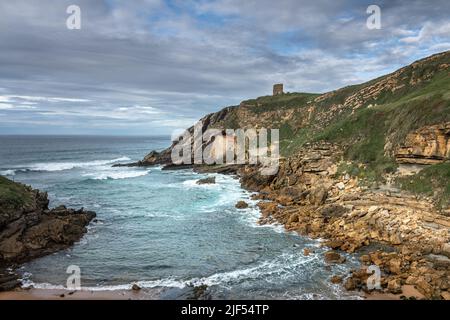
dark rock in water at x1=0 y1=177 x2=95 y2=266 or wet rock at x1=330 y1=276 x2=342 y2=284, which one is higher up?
dark rock in water at x1=0 y1=177 x2=95 y2=266

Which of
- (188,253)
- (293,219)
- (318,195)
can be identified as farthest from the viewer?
(318,195)

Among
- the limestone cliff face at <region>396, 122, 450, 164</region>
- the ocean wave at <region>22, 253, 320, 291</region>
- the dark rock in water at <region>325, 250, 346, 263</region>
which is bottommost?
the ocean wave at <region>22, 253, 320, 291</region>

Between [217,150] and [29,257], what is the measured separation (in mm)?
47081

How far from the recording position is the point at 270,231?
98.8ft

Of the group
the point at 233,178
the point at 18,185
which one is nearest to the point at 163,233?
the point at 18,185

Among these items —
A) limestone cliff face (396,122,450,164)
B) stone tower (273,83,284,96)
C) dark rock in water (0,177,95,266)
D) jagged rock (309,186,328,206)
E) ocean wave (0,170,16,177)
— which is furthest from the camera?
stone tower (273,83,284,96)

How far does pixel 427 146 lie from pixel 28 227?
3243 cm

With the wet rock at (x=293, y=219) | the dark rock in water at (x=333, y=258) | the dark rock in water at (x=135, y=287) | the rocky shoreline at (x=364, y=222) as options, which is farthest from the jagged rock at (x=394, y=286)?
the dark rock in water at (x=135, y=287)

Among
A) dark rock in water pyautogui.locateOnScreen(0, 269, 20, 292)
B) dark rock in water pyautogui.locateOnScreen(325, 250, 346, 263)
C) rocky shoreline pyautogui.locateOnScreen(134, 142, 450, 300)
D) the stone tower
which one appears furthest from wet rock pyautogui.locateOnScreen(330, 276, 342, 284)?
the stone tower

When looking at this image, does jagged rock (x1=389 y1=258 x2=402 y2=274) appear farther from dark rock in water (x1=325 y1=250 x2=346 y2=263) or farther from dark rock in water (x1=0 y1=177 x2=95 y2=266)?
dark rock in water (x1=0 y1=177 x2=95 y2=266)

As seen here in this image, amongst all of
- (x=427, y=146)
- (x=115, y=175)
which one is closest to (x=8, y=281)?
(x=427, y=146)

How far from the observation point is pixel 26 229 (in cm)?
2684

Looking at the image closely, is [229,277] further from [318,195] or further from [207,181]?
[207,181]

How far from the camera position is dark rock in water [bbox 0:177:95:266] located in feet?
81.1
